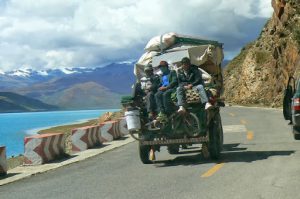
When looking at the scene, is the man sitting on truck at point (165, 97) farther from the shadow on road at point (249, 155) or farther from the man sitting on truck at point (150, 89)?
the shadow on road at point (249, 155)

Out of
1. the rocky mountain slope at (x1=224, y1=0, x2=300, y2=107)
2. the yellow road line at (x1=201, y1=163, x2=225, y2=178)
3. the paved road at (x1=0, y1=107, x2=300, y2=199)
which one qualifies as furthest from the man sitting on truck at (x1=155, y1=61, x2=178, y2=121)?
the rocky mountain slope at (x1=224, y1=0, x2=300, y2=107)

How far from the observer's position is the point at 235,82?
3499 inches

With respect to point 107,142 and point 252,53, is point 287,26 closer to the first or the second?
point 252,53

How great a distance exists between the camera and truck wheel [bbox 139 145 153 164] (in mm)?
12914

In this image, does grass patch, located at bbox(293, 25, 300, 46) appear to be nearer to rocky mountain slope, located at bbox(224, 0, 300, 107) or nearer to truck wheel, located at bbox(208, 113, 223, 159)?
rocky mountain slope, located at bbox(224, 0, 300, 107)

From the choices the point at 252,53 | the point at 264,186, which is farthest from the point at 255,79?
the point at 264,186

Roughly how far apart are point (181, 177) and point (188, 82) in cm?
289

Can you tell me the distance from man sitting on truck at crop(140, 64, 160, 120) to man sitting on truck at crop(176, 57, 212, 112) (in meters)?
0.63

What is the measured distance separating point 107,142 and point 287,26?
41099 mm

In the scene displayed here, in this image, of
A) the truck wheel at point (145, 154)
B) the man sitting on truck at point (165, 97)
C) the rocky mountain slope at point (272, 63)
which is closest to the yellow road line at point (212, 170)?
the man sitting on truck at point (165, 97)

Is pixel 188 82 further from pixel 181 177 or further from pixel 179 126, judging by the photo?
pixel 181 177

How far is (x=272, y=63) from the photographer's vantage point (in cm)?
6475

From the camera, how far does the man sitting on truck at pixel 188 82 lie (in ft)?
39.5

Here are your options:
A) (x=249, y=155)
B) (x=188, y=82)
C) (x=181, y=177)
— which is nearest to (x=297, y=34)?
(x=249, y=155)
